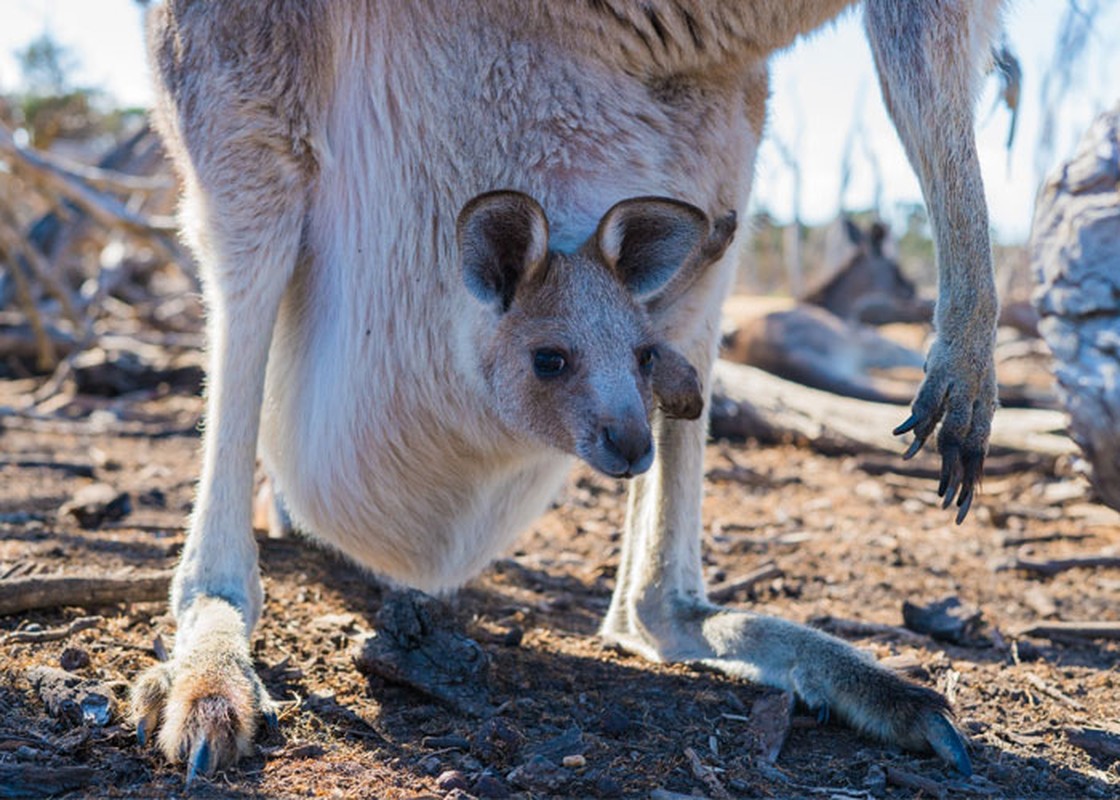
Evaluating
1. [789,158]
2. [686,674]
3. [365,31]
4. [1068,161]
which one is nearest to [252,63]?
[365,31]

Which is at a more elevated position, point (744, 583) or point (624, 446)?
point (624, 446)

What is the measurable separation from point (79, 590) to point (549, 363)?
1307 millimetres

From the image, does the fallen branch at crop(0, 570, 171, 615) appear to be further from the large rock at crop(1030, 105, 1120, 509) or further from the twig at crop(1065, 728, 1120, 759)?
the large rock at crop(1030, 105, 1120, 509)

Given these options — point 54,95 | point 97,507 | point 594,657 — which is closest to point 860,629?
point 594,657

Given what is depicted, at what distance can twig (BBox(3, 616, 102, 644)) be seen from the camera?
250cm

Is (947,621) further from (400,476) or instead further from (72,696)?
(72,696)

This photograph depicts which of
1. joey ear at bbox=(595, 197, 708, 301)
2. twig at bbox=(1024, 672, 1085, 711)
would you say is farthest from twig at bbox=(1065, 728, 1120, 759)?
joey ear at bbox=(595, 197, 708, 301)

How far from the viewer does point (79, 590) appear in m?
2.75

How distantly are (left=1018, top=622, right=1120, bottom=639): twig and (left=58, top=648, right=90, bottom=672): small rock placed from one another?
7.90ft

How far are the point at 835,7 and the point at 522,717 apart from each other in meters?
1.63

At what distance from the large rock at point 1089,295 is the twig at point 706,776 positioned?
1873mm

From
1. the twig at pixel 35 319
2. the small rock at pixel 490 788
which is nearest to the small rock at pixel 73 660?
the small rock at pixel 490 788

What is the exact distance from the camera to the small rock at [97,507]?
3.65 metres

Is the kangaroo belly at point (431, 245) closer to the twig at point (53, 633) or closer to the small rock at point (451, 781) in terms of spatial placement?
the twig at point (53, 633)
